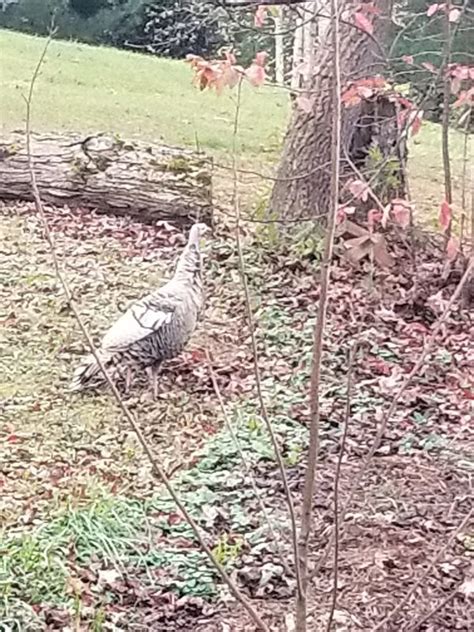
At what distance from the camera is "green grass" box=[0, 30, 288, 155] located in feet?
31.0

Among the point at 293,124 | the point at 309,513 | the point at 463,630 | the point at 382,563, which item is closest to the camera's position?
the point at 309,513

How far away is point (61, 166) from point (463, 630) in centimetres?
479

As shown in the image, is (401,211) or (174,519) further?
(401,211)

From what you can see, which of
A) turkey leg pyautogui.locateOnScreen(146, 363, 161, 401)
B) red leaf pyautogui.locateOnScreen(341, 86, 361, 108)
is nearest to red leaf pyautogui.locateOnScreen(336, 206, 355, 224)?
red leaf pyautogui.locateOnScreen(341, 86, 361, 108)

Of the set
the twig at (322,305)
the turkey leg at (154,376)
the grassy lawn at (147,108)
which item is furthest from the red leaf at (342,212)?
the grassy lawn at (147,108)

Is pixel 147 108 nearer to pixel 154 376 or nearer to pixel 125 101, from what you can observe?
pixel 125 101

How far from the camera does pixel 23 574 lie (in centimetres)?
268

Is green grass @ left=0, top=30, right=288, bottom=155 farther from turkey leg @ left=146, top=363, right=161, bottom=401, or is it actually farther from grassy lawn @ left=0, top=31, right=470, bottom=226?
turkey leg @ left=146, top=363, right=161, bottom=401

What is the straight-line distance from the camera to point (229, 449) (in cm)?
357

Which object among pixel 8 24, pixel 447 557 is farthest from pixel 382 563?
pixel 8 24

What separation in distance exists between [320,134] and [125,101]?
5843 millimetres

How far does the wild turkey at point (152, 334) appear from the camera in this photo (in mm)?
3938

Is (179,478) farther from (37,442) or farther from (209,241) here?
(209,241)

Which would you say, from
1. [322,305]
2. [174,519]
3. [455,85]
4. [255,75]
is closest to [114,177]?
[455,85]
